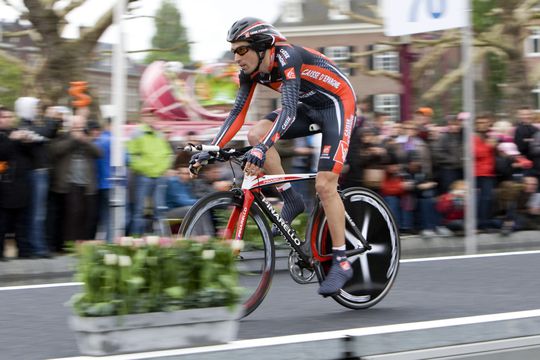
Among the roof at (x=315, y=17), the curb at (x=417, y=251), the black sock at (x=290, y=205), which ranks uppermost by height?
the roof at (x=315, y=17)

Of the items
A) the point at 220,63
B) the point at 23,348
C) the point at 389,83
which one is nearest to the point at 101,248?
the point at 23,348

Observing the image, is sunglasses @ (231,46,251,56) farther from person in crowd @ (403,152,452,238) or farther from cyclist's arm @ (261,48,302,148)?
person in crowd @ (403,152,452,238)

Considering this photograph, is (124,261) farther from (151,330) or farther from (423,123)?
(423,123)

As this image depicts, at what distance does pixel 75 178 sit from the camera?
38.1 ft

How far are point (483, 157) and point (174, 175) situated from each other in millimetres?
4603

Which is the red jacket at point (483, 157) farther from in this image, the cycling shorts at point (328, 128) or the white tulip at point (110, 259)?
the white tulip at point (110, 259)

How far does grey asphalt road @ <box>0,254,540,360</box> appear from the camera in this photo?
607cm

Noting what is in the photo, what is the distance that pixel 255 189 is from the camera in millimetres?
6434

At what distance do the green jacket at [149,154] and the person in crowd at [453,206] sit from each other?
13.2 feet

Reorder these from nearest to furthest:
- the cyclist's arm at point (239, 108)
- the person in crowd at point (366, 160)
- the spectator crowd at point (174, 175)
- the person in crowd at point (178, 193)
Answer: the cyclist's arm at point (239, 108)
the spectator crowd at point (174, 175)
the person in crowd at point (178, 193)
the person in crowd at point (366, 160)

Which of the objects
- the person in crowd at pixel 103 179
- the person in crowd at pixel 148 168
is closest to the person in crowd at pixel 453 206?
the person in crowd at pixel 148 168

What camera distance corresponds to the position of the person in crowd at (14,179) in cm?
1095

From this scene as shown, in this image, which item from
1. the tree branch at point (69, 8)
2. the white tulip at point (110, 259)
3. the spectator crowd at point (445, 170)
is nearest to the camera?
the white tulip at point (110, 259)

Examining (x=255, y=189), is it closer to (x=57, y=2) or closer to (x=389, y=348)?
(x=389, y=348)
